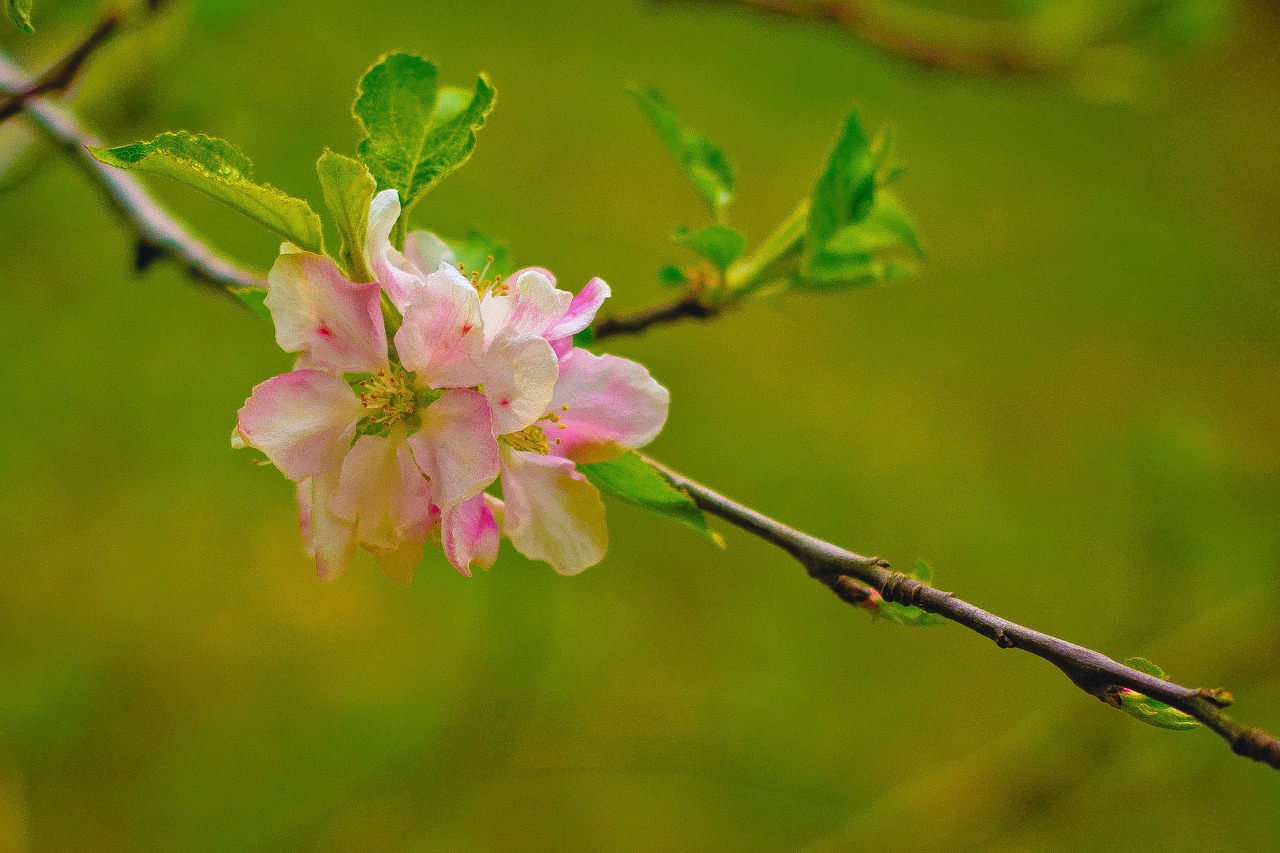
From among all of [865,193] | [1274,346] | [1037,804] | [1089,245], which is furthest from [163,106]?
[1274,346]

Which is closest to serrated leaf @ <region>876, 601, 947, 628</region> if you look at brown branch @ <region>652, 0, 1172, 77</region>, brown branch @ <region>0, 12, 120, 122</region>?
brown branch @ <region>0, 12, 120, 122</region>

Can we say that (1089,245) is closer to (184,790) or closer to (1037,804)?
(1037,804)

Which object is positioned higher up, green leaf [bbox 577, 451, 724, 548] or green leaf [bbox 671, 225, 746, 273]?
green leaf [bbox 671, 225, 746, 273]

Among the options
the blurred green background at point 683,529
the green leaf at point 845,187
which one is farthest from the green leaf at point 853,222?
the blurred green background at point 683,529

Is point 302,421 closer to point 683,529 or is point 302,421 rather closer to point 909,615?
point 909,615

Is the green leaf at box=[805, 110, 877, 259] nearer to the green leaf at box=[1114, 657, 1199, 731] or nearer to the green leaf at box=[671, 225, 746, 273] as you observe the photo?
the green leaf at box=[671, 225, 746, 273]

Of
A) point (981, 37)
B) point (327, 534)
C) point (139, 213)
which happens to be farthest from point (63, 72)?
point (981, 37)
